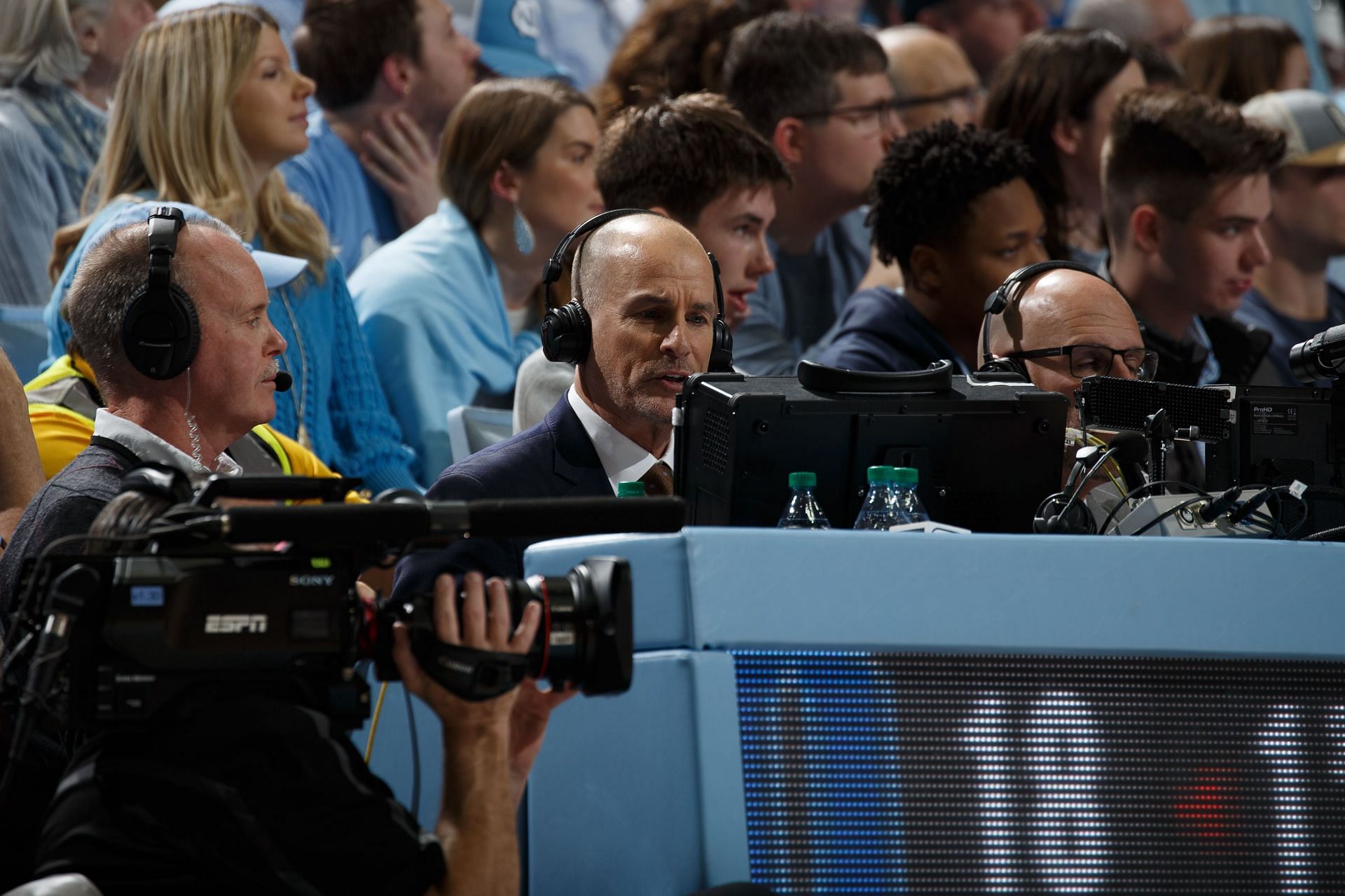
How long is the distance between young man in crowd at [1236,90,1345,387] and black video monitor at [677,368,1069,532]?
3.12m

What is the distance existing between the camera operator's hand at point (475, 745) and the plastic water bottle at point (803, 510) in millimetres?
588

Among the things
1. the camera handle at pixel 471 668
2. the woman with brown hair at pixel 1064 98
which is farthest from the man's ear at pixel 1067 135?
the camera handle at pixel 471 668

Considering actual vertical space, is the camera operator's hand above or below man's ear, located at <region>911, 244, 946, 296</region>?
below

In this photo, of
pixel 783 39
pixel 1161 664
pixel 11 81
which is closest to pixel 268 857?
pixel 1161 664

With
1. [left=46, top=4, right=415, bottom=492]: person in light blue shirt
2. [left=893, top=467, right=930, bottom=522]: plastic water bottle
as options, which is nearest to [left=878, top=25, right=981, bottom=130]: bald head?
[left=46, top=4, right=415, bottom=492]: person in light blue shirt

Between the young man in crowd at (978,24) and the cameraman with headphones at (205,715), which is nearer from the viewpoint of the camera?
the cameraman with headphones at (205,715)

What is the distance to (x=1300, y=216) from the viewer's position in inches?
204

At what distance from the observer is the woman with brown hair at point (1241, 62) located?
6156mm

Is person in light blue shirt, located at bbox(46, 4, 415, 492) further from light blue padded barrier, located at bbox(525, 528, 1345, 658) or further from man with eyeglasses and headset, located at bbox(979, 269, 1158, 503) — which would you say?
light blue padded barrier, located at bbox(525, 528, 1345, 658)

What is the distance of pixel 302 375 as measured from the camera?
363 centimetres

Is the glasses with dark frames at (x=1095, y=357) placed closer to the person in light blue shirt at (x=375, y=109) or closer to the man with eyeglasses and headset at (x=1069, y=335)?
the man with eyeglasses and headset at (x=1069, y=335)

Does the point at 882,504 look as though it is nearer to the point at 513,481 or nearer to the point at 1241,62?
the point at 513,481

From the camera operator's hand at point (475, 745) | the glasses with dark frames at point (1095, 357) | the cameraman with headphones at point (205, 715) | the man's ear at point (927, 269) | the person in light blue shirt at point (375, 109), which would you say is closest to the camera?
the cameraman with headphones at point (205, 715)

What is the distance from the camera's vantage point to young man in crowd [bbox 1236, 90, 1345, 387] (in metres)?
5.15
